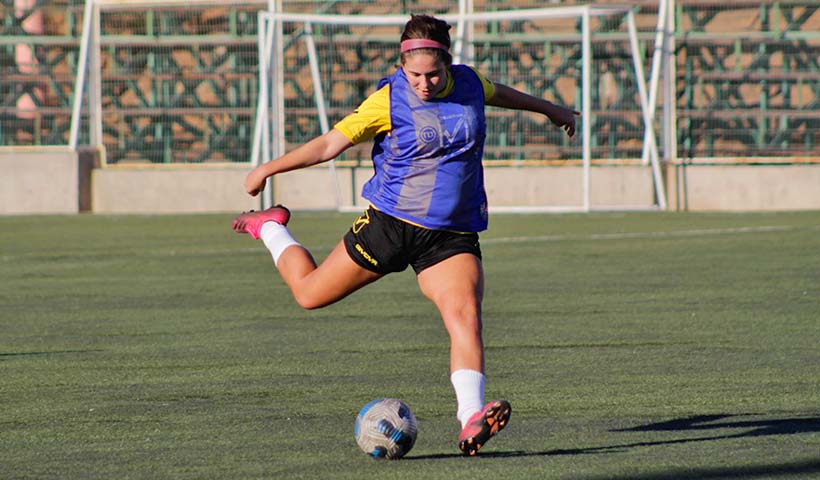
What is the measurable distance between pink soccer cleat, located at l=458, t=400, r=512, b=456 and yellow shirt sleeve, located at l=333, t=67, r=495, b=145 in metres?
1.18

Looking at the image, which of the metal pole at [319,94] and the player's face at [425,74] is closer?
the player's face at [425,74]

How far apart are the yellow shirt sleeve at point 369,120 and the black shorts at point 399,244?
1.14 ft

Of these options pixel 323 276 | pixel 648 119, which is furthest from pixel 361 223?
pixel 648 119

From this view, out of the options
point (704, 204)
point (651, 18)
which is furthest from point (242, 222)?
point (651, 18)

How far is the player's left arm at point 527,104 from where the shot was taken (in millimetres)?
6820

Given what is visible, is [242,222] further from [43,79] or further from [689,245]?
[43,79]

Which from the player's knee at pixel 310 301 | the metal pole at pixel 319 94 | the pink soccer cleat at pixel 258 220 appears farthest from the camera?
the metal pole at pixel 319 94

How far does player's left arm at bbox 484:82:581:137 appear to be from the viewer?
6.82m

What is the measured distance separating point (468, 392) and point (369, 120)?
1091mm

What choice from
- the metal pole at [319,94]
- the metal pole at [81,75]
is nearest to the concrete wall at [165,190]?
the metal pole at [81,75]

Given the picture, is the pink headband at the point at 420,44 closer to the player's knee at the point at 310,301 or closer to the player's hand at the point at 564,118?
the player's hand at the point at 564,118

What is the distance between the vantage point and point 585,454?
236 inches

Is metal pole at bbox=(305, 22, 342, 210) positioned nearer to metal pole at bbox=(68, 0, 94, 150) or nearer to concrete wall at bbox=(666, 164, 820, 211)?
metal pole at bbox=(68, 0, 94, 150)

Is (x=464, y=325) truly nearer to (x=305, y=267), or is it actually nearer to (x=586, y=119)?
(x=305, y=267)
